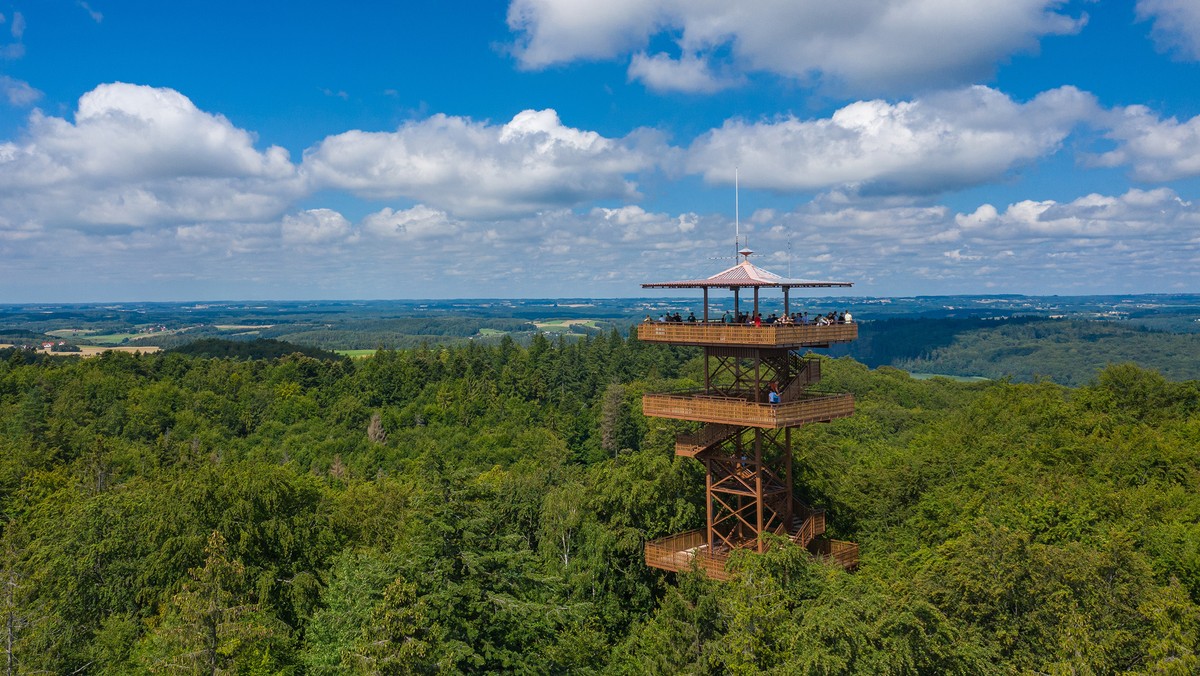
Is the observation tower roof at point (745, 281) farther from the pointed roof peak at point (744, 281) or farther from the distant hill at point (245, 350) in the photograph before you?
the distant hill at point (245, 350)

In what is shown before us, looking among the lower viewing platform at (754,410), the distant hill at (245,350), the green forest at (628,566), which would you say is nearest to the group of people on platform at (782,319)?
the lower viewing platform at (754,410)

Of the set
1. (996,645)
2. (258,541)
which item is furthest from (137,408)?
(996,645)

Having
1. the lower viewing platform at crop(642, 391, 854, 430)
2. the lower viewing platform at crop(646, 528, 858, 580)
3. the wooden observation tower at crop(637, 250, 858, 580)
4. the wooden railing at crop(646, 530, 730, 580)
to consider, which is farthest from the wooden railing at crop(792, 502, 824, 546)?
the lower viewing platform at crop(642, 391, 854, 430)

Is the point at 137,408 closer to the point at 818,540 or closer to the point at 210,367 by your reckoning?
the point at 210,367

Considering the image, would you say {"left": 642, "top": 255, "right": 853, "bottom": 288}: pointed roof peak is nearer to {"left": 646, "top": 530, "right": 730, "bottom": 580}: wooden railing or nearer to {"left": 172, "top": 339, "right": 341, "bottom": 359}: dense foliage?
{"left": 646, "top": 530, "right": 730, "bottom": 580}: wooden railing

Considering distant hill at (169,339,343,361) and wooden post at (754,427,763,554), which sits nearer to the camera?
wooden post at (754,427,763,554)

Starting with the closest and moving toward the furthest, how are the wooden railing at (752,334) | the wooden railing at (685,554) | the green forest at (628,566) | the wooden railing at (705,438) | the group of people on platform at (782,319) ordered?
the green forest at (628,566) → the wooden railing at (752,334) → the group of people on platform at (782,319) → the wooden railing at (685,554) → the wooden railing at (705,438)
